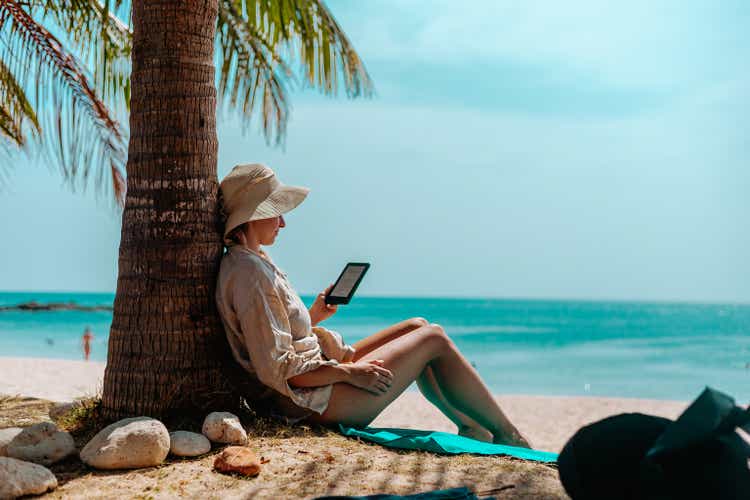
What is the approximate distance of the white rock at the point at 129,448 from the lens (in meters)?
3.86

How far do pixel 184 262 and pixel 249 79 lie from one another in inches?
166

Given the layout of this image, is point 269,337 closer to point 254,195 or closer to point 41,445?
point 254,195

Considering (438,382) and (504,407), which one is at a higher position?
(438,382)

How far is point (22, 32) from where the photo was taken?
705cm

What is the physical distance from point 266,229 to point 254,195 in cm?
22

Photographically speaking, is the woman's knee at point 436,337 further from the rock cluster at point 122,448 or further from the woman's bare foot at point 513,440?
the rock cluster at point 122,448

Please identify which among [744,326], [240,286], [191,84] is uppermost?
[191,84]

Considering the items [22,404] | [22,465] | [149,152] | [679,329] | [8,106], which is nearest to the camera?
[22,465]

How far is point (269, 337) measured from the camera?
4.17 m

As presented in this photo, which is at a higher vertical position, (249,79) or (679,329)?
(249,79)

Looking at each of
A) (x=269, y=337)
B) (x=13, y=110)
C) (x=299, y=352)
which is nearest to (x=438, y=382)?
(x=299, y=352)

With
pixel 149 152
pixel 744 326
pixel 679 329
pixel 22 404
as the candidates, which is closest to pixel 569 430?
pixel 22 404

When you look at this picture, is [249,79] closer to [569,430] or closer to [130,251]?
[130,251]

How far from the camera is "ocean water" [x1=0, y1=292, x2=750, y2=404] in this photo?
26.2 meters
